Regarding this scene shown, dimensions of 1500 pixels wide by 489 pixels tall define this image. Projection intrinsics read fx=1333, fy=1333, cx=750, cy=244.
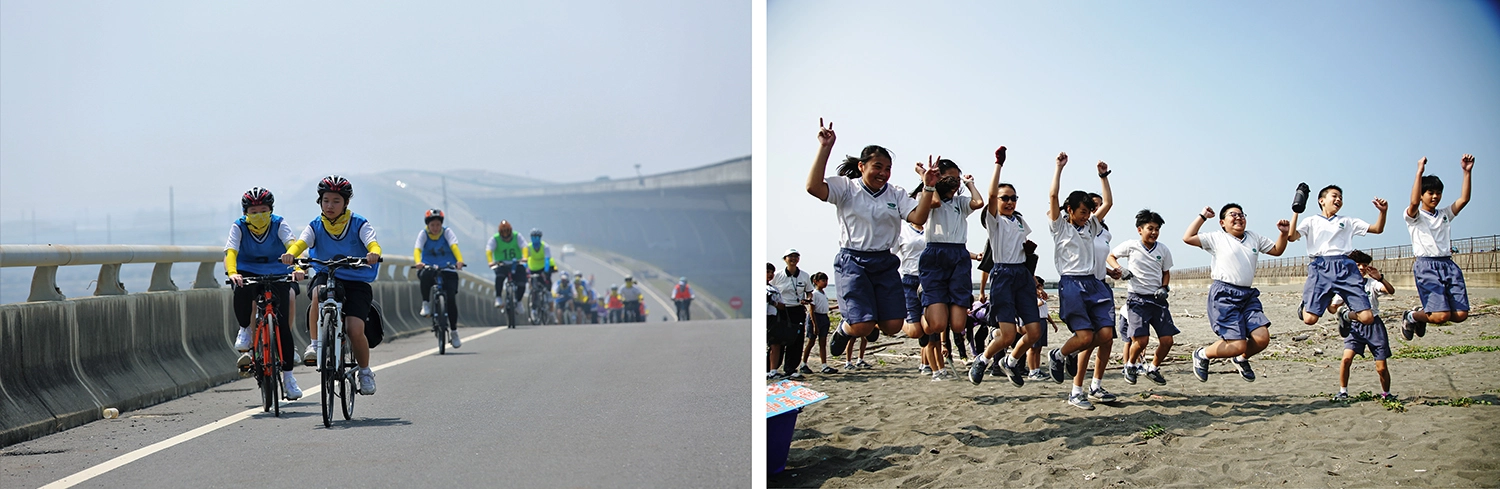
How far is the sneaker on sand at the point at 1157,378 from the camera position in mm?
6767

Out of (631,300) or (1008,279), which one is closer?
(1008,279)

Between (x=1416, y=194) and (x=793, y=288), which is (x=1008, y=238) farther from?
(x=1416, y=194)

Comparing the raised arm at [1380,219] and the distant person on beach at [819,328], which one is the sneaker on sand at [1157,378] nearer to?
the raised arm at [1380,219]

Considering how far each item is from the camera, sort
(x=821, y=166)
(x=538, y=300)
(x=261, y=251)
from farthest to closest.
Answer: (x=538, y=300)
(x=261, y=251)
(x=821, y=166)

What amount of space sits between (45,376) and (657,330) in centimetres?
898

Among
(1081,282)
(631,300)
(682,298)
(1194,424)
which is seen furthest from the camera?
(682,298)

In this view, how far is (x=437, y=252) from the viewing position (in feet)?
39.1

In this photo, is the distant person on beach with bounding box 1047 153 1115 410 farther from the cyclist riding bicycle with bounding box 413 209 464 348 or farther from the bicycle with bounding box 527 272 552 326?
the bicycle with bounding box 527 272 552 326

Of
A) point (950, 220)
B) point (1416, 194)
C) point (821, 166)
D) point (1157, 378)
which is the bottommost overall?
point (1157, 378)

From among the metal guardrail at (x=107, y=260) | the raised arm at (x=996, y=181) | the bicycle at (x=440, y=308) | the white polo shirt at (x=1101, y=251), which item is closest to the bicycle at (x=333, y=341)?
the metal guardrail at (x=107, y=260)

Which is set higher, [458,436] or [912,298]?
[912,298]

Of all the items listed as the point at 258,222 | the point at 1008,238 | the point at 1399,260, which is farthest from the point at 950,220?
the point at 258,222

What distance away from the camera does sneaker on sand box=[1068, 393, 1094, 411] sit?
675 cm

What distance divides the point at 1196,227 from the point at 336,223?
4.57 meters
